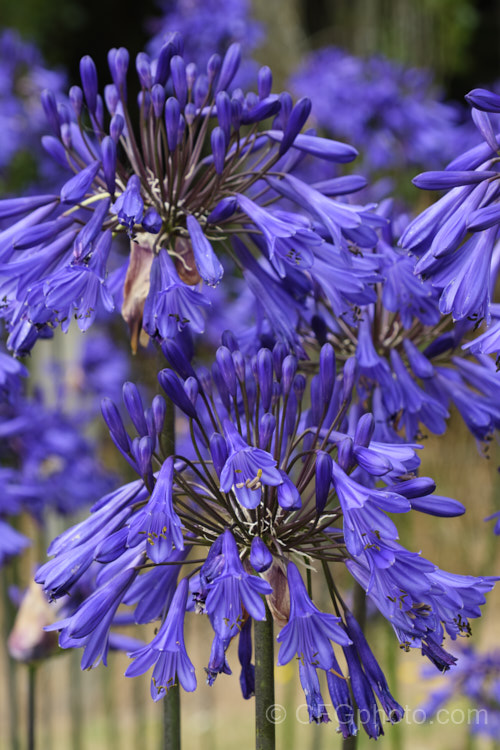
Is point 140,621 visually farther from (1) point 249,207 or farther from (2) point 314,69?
(2) point 314,69

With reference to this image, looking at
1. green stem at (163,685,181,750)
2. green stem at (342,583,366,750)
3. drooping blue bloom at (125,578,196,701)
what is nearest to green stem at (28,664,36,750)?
green stem at (163,685,181,750)

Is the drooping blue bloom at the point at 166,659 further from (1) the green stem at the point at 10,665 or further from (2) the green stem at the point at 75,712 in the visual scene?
(2) the green stem at the point at 75,712

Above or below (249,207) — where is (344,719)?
below

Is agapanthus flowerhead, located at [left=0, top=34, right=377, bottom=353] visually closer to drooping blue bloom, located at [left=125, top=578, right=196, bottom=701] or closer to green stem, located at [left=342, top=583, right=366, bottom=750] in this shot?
drooping blue bloom, located at [left=125, top=578, right=196, bottom=701]

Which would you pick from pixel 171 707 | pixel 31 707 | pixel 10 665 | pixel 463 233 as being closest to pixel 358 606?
pixel 171 707

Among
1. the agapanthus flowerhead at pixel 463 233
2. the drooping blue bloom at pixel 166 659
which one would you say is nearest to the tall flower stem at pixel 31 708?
the drooping blue bloom at pixel 166 659

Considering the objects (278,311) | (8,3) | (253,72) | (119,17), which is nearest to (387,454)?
(278,311)

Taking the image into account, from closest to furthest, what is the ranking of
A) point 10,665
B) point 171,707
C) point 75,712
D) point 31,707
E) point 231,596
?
1. point 231,596
2. point 171,707
3. point 31,707
4. point 10,665
5. point 75,712

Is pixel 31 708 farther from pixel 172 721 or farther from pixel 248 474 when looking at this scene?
pixel 248 474
